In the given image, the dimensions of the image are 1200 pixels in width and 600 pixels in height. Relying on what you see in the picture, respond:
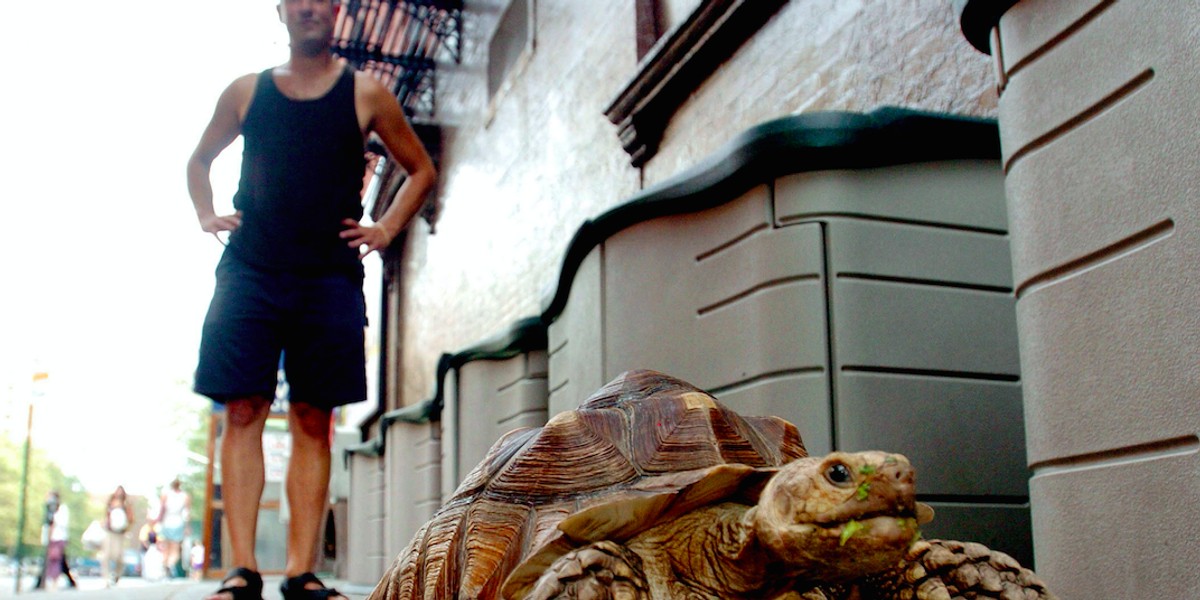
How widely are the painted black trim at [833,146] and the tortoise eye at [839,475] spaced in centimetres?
141

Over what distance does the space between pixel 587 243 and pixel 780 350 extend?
1.02m

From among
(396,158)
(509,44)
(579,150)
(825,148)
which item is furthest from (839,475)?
(509,44)

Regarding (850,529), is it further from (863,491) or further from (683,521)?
(683,521)

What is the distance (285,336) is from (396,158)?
26.4 inches

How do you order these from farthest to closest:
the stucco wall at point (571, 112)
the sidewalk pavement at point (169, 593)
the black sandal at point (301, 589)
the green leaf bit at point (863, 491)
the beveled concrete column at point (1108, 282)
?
the sidewalk pavement at point (169, 593) < the stucco wall at point (571, 112) < the black sandal at point (301, 589) < the beveled concrete column at point (1108, 282) < the green leaf bit at point (863, 491)

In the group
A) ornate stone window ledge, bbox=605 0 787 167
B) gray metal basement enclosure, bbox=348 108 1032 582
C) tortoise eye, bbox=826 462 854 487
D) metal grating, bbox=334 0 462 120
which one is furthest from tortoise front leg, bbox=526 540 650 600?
metal grating, bbox=334 0 462 120

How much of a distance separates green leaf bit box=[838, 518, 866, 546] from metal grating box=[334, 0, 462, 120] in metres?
10.4

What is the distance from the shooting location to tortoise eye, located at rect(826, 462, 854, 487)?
52.8 inches

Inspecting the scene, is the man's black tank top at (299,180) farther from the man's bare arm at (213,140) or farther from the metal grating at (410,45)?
the metal grating at (410,45)

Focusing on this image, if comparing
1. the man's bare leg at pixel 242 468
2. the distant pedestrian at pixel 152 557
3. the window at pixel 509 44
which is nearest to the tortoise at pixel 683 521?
the man's bare leg at pixel 242 468

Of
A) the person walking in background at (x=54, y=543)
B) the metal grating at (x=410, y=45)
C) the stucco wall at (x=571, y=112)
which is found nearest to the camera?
the stucco wall at (x=571, y=112)

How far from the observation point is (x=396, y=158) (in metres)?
3.30

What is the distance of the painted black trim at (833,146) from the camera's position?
2.64 metres

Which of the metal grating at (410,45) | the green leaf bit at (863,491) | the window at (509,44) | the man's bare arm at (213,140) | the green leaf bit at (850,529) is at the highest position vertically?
the metal grating at (410,45)
